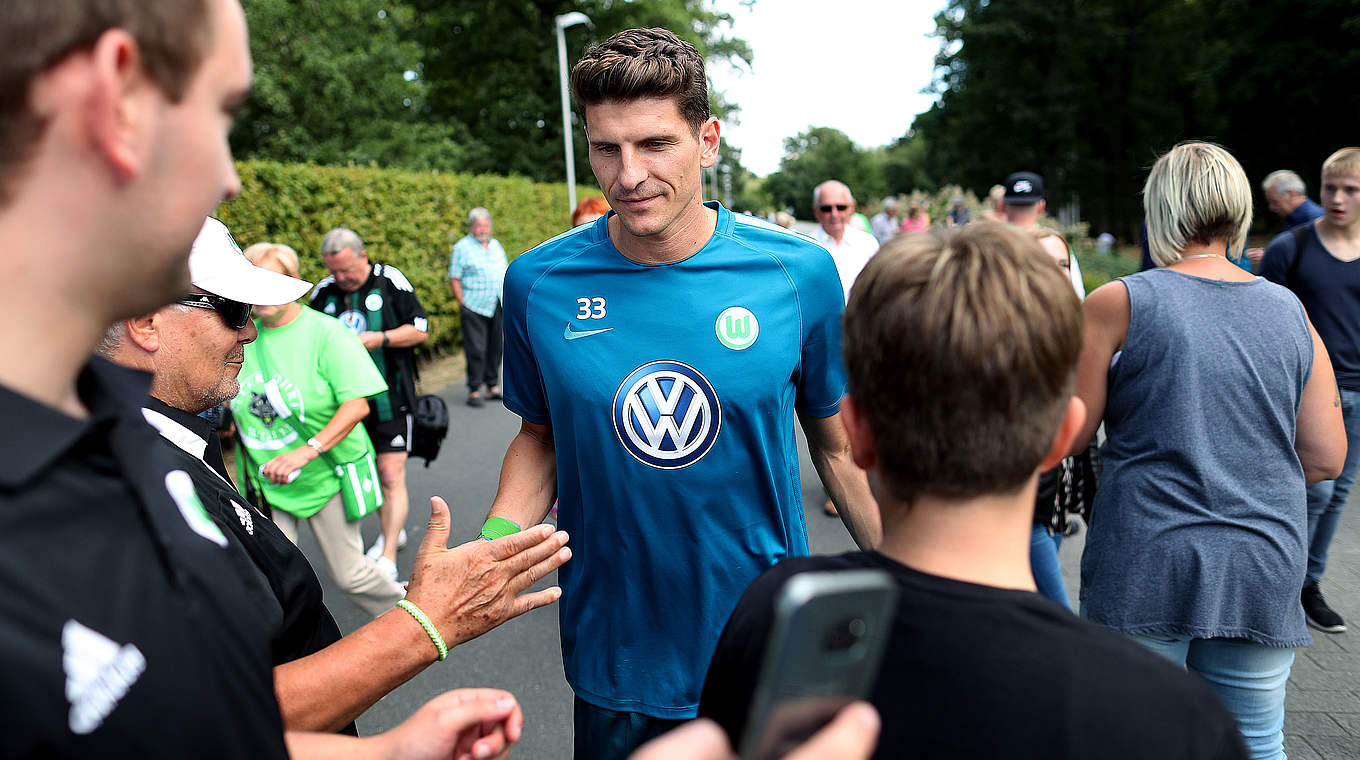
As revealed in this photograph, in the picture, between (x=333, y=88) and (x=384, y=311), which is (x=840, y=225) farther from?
(x=333, y=88)

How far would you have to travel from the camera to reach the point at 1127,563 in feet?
8.43

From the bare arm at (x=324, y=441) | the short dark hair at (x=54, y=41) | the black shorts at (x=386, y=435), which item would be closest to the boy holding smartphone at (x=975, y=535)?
the short dark hair at (x=54, y=41)

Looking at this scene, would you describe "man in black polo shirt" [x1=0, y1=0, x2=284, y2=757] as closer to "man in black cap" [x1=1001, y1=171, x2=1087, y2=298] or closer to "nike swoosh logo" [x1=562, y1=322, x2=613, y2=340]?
"nike swoosh logo" [x1=562, y1=322, x2=613, y2=340]

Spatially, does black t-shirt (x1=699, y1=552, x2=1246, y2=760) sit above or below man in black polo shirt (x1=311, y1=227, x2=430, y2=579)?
above

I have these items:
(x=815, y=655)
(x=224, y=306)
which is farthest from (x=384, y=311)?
(x=815, y=655)

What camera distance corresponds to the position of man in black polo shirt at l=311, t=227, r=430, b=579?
18.4 ft

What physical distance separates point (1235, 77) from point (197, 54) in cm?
3743

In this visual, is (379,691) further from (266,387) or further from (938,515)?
(266,387)

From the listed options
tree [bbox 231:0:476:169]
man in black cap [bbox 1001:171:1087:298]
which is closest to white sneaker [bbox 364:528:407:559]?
man in black cap [bbox 1001:171:1087:298]

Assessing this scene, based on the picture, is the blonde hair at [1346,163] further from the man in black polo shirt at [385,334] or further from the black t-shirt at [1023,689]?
the man in black polo shirt at [385,334]

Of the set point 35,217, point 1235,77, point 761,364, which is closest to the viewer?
point 35,217

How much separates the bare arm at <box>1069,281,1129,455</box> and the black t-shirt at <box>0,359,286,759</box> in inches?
90.2

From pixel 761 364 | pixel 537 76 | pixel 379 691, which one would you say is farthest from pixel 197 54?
pixel 537 76

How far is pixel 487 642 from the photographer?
4629 millimetres
